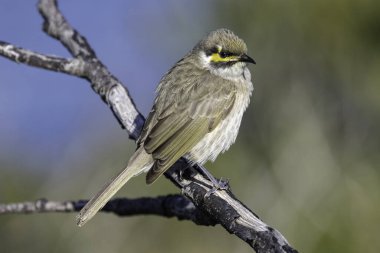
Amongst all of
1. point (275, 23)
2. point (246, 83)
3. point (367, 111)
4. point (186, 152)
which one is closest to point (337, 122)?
point (367, 111)

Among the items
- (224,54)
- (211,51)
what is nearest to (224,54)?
(224,54)

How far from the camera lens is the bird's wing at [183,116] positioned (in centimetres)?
558

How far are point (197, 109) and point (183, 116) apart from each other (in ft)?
0.50

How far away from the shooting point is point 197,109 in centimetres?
597

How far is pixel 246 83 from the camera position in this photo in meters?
6.36

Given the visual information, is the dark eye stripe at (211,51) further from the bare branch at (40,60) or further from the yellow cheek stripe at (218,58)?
the bare branch at (40,60)

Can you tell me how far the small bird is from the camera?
18.2 ft

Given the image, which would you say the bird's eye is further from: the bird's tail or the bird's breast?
the bird's tail

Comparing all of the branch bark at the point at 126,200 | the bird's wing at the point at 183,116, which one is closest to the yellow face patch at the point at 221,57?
the bird's wing at the point at 183,116

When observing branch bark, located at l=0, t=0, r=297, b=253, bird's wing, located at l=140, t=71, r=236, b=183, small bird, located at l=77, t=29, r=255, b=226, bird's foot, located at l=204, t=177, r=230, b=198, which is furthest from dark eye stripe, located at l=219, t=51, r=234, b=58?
bird's foot, located at l=204, t=177, r=230, b=198

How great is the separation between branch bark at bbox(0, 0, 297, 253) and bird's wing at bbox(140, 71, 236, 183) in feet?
0.57

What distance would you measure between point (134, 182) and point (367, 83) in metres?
3.43

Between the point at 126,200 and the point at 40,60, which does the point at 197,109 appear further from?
the point at 40,60

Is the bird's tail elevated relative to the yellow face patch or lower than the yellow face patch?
lower
